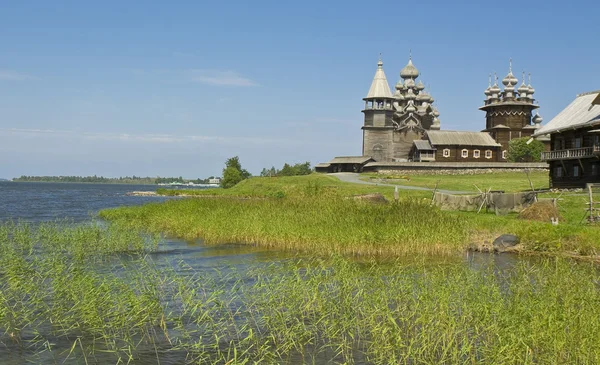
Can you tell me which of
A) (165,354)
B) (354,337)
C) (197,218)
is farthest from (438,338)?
(197,218)

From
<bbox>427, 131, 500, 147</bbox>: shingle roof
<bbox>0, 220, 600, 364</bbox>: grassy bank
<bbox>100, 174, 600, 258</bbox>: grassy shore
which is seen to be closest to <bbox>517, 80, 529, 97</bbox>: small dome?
<bbox>427, 131, 500, 147</bbox>: shingle roof

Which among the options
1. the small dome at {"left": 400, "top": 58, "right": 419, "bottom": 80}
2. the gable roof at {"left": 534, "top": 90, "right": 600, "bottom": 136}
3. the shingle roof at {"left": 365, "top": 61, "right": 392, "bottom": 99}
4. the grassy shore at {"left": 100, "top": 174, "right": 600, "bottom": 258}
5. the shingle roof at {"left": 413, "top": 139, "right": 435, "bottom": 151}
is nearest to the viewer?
the grassy shore at {"left": 100, "top": 174, "right": 600, "bottom": 258}

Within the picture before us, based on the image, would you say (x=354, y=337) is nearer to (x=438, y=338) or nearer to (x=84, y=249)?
(x=438, y=338)

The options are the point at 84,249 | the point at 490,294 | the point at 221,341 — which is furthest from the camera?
the point at 84,249

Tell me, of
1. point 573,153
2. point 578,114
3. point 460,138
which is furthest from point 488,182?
point 460,138

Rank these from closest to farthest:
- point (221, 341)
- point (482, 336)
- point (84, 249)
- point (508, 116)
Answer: point (482, 336) < point (221, 341) < point (84, 249) < point (508, 116)

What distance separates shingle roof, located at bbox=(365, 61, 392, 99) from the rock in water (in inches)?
2724

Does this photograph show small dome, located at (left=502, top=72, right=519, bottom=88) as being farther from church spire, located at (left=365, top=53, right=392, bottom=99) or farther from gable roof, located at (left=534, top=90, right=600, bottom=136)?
gable roof, located at (left=534, top=90, right=600, bottom=136)

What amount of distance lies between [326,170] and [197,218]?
68.8 m

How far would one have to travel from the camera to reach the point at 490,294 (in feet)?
36.3

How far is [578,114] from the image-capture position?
46750mm

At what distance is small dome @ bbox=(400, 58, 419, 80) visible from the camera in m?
107

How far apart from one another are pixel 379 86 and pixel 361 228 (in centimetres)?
7240

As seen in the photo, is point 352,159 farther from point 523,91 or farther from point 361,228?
point 361,228
